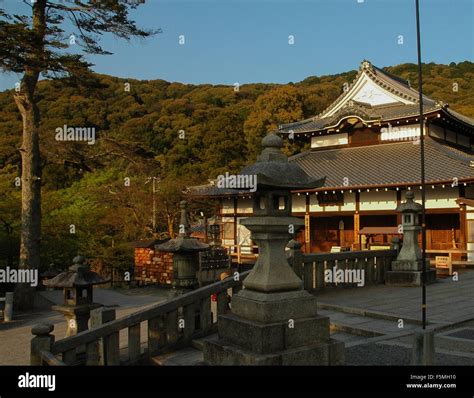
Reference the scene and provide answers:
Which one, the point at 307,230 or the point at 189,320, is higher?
the point at 307,230

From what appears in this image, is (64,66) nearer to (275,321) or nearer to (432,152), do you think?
(275,321)

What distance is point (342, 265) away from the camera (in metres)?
11.5

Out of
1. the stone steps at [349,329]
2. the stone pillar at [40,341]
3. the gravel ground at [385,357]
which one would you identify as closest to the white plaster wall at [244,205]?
the stone steps at [349,329]

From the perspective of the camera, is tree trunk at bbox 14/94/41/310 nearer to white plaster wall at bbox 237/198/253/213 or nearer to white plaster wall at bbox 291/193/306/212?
white plaster wall at bbox 237/198/253/213

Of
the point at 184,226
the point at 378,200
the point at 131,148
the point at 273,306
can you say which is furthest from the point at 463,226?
the point at 273,306

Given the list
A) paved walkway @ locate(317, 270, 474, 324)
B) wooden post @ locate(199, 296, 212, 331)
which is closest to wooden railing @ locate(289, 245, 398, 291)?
paved walkway @ locate(317, 270, 474, 324)

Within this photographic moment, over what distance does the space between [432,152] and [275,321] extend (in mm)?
19323

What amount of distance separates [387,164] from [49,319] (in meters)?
16.9

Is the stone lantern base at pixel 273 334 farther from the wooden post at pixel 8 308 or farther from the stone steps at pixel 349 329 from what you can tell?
the wooden post at pixel 8 308

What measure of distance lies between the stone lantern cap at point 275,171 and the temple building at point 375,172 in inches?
574

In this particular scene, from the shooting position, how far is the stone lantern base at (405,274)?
1195 centimetres

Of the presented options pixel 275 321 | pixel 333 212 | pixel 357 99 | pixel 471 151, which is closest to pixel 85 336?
pixel 275 321

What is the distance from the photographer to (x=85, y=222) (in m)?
24.9

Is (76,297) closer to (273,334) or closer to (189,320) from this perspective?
(189,320)
